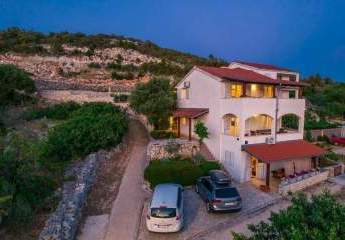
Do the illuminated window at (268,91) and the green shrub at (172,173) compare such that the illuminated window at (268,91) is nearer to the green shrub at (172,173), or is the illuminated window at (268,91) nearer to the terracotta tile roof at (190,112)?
the terracotta tile roof at (190,112)

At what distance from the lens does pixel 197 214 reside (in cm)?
1919

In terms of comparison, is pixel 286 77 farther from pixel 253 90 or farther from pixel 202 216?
pixel 202 216

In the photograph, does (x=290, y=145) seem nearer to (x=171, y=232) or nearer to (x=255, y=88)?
(x=255, y=88)

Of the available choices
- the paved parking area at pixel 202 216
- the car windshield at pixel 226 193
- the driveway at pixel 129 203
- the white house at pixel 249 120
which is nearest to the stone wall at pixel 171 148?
the driveway at pixel 129 203

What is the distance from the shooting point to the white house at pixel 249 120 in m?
26.0

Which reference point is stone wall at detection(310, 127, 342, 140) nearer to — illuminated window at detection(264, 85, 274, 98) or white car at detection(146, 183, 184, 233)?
illuminated window at detection(264, 85, 274, 98)

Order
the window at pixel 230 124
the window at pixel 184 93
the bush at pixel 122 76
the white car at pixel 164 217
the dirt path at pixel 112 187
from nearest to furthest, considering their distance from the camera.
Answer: the white car at pixel 164 217, the dirt path at pixel 112 187, the window at pixel 230 124, the window at pixel 184 93, the bush at pixel 122 76

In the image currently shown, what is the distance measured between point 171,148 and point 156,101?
7.26 meters

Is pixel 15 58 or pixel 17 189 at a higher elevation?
pixel 15 58

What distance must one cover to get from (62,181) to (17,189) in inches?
172

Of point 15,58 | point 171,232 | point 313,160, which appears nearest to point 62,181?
point 171,232

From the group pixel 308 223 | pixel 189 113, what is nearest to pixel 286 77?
pixel 189 113

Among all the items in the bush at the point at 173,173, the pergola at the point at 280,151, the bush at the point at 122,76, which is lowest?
the bush at the point at 173,173

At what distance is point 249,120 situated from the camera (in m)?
28.9
